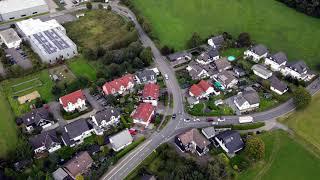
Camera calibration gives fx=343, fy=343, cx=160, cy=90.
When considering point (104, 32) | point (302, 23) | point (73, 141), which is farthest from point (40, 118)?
point (302, 23)

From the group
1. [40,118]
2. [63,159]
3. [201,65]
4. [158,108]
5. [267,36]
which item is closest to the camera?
[63,159]

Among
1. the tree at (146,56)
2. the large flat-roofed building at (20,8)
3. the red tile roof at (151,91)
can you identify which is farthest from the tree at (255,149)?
the large flat-roofed building at (20,8)

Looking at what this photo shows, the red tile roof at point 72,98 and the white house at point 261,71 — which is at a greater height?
the white house at point 261,71

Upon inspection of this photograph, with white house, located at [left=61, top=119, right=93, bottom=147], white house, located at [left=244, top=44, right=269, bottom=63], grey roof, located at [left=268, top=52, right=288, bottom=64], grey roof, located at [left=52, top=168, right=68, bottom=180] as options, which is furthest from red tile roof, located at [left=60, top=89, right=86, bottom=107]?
grey roof, located at [left=268, top=52, right=288, bottom=64]

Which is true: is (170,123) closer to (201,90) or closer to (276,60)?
(201,90)

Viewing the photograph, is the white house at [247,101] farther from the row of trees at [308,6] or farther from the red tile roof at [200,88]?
the row of trees at [308,6]

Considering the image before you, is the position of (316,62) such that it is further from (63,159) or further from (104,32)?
(63,159)

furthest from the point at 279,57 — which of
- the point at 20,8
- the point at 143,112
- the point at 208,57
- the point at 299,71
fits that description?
the point at 20,8
